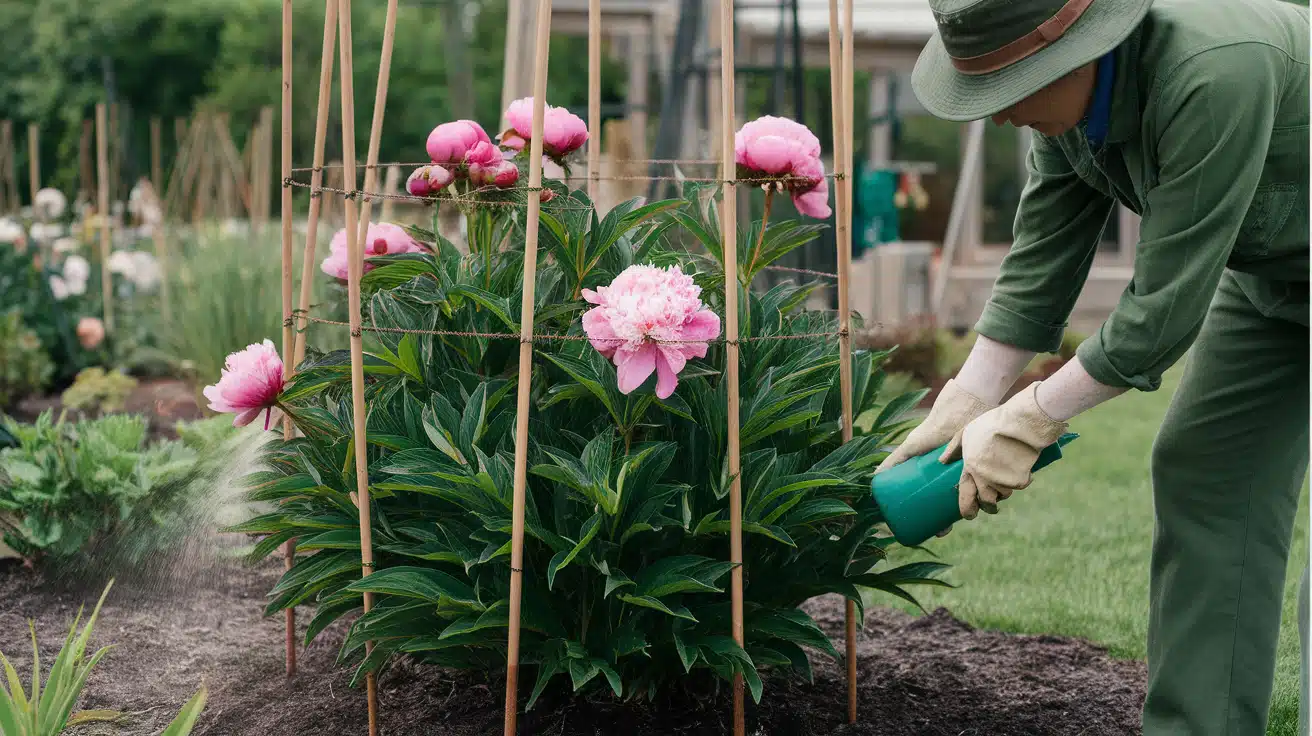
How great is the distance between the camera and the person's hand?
7.23ft

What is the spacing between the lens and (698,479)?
7.18 feet

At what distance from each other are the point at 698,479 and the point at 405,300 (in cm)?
64

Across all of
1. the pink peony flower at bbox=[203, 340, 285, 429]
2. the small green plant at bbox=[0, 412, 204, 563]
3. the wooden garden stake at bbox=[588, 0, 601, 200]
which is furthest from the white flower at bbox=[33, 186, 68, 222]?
the pink peony flower at bbox=[203, 340, 285, 429]

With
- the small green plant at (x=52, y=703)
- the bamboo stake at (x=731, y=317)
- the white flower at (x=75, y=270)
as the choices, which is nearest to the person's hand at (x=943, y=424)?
the bamboo stake at (x=731, y=317)

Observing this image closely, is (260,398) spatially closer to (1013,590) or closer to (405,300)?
(405,300)

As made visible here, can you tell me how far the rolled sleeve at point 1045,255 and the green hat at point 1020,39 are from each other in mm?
382

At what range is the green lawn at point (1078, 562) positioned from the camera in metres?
3.18

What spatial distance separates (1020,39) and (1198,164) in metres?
0.32

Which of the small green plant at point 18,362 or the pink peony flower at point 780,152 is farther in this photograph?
the small green plant at point 18,362

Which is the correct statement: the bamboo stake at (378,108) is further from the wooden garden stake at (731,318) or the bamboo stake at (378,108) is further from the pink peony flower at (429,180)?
the wooden garden stake at (731,318)

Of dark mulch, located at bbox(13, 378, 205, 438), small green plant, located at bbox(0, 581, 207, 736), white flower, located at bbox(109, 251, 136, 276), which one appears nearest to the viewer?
small green plant, located at bbox(0, 581, 207, 736)

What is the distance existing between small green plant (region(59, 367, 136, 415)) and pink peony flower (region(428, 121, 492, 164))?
372 cm

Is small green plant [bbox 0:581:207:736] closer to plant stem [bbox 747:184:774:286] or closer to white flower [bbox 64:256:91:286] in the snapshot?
plant stem [bbox 747:184:774:286]

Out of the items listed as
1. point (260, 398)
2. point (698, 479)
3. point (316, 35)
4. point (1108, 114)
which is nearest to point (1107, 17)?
point (1108, 114)
